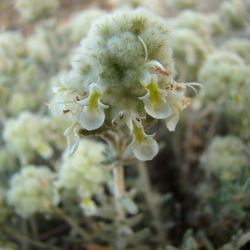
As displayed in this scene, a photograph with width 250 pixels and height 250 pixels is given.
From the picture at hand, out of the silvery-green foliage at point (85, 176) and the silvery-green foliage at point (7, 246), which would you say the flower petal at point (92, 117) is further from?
the silvery-green foliage at point (7, 246)

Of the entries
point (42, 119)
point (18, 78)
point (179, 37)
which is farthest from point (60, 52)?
point (179, 37)

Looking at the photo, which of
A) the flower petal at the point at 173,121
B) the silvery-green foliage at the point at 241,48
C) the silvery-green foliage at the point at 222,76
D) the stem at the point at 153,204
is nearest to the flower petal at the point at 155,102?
the flower petal at the point at 173,121

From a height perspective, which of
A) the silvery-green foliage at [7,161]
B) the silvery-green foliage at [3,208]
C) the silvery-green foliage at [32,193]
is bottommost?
the silvery-green foliage at [3,208]

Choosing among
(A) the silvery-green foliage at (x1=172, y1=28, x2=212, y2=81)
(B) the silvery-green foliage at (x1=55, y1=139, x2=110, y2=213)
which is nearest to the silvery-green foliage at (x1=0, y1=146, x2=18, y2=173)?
(B) the silvery-green foliage at (x1=55, y1=139, x2=110, y2=213)

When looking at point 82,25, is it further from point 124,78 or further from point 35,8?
point 124,78

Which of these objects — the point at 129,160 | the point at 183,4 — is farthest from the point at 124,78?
the point at 183,4
